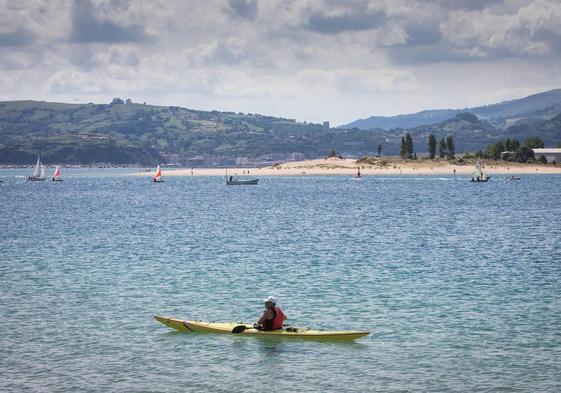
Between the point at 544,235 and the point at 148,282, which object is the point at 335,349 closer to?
the point at 148,282

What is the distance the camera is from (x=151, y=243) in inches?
3366

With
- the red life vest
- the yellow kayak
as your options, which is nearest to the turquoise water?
the yellow kayak

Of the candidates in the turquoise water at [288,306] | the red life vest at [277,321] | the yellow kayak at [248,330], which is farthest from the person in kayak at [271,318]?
the turquoise water at [288,306]

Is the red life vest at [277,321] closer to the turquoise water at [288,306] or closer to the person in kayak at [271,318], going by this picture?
the person in kayak at [271,318]

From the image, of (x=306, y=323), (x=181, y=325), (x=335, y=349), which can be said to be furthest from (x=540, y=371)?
(x=181, y=325)

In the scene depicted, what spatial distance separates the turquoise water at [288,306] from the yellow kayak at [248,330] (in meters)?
0.39

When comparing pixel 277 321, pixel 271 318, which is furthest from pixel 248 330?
pixel 277 321

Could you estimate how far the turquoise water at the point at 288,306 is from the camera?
115 ft

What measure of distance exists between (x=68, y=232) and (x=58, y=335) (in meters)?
58.5

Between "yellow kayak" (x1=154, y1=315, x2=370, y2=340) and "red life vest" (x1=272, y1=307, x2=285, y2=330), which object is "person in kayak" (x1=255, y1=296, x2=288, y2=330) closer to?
"red life vest" (x1=272, y1=307, x2=285, y2=330)

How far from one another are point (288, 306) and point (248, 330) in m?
7.73

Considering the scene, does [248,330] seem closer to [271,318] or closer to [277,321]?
[271,318]

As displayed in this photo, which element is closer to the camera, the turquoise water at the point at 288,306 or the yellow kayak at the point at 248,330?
the turquoise water at the point at 288,306

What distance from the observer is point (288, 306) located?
48.5 metres
